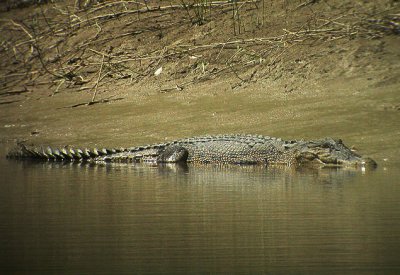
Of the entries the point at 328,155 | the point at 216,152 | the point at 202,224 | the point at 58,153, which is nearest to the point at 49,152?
the point at 58,153

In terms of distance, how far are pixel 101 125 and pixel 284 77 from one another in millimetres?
3196

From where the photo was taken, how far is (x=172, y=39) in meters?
17.9

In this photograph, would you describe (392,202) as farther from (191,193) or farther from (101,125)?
(101,125)

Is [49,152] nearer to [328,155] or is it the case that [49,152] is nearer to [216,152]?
[216,152]

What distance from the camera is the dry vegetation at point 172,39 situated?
1576cm

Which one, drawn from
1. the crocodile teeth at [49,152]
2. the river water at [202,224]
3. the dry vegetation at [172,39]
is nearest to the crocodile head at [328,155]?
the river water at [202,224]

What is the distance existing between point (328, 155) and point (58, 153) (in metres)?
3.92

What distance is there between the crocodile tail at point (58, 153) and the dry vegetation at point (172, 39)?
3276 mm

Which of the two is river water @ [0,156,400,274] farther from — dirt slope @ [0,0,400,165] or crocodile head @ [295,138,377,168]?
dirt slope @ [0,0,400,165]

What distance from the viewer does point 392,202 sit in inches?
296

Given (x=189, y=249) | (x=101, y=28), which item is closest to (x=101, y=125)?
(x=101, y=28)

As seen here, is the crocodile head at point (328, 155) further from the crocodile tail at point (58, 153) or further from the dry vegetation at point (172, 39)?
the dry vegetation at point (172, 39)

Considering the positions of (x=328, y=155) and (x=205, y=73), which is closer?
(x=328, y=155)

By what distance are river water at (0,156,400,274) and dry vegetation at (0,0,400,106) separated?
5.83 metres
